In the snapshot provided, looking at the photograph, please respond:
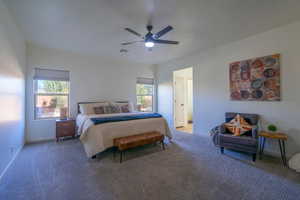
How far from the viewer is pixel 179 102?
5789mm

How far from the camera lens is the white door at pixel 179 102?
18.6 ft

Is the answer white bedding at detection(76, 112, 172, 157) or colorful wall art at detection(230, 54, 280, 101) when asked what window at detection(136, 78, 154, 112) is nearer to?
white bedding at detection(76, 112, 172, 157)

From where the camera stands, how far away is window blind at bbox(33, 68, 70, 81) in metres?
3.87

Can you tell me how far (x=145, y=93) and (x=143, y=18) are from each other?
12.5 feet

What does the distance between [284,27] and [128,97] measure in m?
4.79

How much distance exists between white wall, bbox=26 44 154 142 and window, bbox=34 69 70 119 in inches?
5.2

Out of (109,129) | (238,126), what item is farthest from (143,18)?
(238,126)

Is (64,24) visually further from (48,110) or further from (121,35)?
(48,110)

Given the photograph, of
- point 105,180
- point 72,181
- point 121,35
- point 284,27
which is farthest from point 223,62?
point 72,181

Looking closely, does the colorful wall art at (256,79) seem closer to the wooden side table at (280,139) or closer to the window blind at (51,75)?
the wooden side table at (280,139)

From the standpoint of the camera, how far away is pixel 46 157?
282 cm

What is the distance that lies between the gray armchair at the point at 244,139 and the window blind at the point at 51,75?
15.4 feet

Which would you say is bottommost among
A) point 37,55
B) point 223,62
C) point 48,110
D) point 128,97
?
point 48,110

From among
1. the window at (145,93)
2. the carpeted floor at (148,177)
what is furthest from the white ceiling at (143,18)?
the carpeted floor at (148,177)
